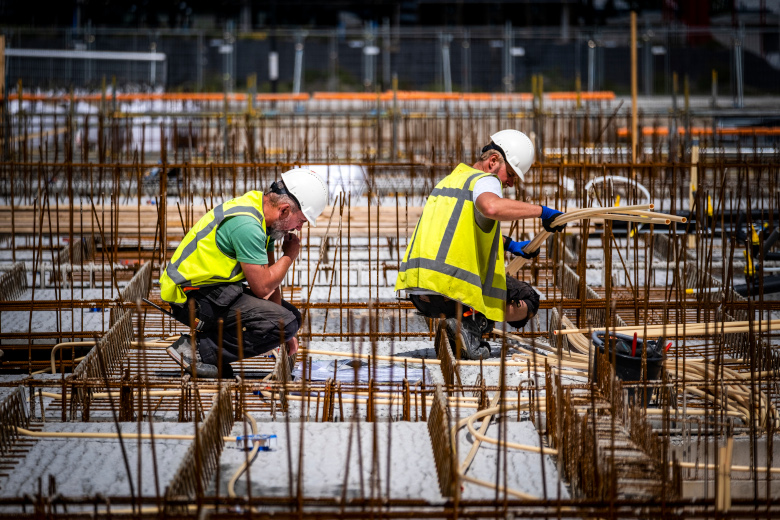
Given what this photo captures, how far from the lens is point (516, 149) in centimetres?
577

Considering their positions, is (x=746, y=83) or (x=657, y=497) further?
(x=746, y=83)

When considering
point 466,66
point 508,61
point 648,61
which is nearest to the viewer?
point 508,61

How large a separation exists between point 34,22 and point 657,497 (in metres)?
27.9

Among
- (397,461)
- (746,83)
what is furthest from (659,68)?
(397,461)

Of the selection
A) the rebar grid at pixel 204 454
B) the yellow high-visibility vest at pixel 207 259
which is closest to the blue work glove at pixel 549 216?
the yellow high-visibility vest at pixel 207 259

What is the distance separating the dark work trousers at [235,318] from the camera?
5.32 metres

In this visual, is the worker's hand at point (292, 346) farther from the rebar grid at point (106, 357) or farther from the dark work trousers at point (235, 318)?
the rebar grid at point (106, 357)

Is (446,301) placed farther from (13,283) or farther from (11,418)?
(13,283)

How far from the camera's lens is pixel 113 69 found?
24.3 meters

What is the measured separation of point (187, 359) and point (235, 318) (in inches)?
16.8

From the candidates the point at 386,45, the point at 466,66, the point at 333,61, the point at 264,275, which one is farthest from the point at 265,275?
the point at 333,61

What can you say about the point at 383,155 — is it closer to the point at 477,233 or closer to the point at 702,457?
the point at 477,233

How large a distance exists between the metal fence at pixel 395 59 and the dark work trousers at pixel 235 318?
59.7ft

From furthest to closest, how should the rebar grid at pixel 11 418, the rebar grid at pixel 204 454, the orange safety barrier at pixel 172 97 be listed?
the orange safety barrier at pixel 172 97
the rebar grid at pixel 11 418
the rebar grid at pixel 204 454
